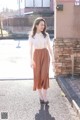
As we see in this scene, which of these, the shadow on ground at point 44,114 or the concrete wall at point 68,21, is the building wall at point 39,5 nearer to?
the concrete wall at point 68,21

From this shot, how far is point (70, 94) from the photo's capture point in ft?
27.2

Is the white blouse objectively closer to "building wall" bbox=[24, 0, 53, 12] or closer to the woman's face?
the woman's face

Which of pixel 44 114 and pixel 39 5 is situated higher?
pixel 44 114

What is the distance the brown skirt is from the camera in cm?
791

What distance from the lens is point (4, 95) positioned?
881 centimetres

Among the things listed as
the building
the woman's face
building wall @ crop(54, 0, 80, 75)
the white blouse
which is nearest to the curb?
building wall @ crop(54, 0, 80, 75)

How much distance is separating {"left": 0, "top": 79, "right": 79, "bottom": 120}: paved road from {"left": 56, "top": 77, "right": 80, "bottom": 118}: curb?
0.09 meters

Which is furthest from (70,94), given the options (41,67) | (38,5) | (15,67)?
(38,5)


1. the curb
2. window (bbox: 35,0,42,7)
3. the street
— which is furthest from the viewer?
window (bbox: 35,0,42,7)

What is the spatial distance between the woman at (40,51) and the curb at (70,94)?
21.7 inches

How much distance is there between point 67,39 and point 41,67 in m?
2.71

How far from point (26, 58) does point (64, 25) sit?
5.63 metres

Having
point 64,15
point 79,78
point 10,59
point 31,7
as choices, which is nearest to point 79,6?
point 64,15

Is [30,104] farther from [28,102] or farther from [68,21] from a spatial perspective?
[68,21]
